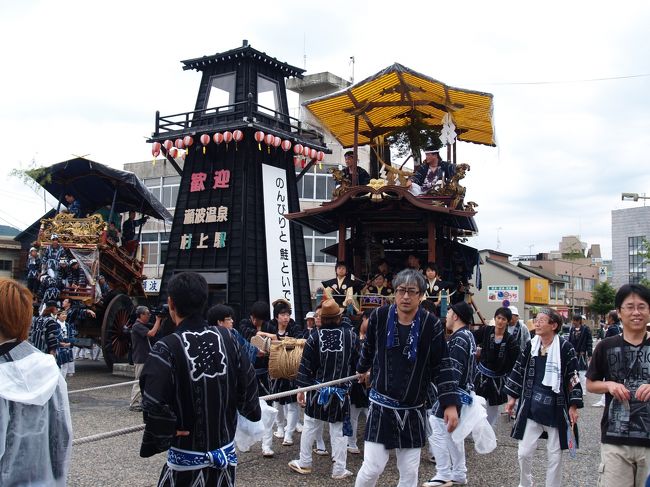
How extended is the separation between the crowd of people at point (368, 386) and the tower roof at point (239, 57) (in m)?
11.4

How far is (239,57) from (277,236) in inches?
212

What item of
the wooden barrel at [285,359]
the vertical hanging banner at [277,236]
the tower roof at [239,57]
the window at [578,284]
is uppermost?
the tower roof at [239,57]

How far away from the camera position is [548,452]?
555 centimetres

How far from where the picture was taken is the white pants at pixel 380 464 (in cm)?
471

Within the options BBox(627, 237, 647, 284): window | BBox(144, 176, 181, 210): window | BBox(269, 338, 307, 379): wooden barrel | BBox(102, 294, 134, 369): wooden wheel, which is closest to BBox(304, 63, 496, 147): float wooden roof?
BBox(269, 338, 307, 379): wooden barrel

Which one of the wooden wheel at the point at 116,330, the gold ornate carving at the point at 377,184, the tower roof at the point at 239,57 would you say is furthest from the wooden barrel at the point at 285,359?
the tower roof at the point at 239,57

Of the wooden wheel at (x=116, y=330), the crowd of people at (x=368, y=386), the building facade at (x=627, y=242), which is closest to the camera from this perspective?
the crowd of people at (x=368, y=386)

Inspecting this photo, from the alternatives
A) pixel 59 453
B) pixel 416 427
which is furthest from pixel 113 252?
pixel 59 453

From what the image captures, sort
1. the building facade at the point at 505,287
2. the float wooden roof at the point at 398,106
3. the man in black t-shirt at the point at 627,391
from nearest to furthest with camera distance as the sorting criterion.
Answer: the man in black t-shirt at the point at 627,391 < the float wooden roof at the point at 398,106 < the building facade at the point at 505,287

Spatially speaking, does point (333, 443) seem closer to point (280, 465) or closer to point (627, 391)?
point (280, 465)

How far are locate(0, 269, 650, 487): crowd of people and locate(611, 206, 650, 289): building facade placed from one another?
72.3 metres

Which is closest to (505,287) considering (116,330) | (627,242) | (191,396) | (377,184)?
(116,330)

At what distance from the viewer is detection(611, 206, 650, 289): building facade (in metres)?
73.0

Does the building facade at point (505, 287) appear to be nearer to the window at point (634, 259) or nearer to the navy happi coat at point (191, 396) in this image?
the window at point (634, 259)
